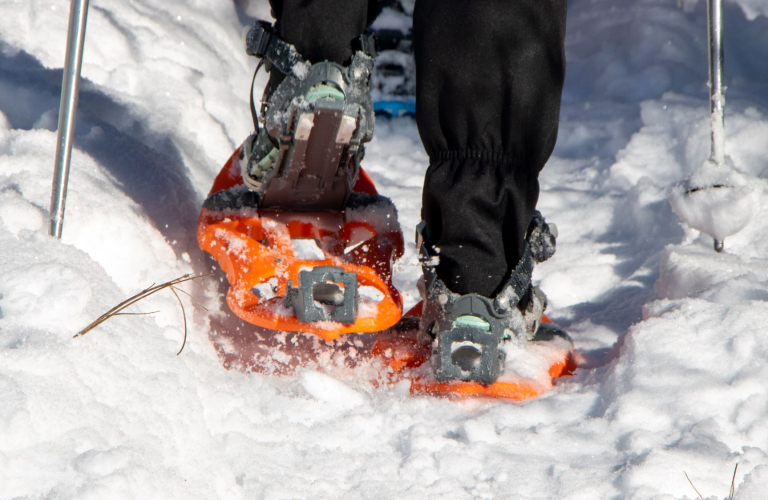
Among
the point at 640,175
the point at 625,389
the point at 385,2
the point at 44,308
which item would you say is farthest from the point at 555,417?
the point at 385,2

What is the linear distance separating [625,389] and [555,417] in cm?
14

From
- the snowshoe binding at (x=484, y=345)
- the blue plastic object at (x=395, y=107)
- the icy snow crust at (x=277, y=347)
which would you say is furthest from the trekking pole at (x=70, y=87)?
the blue plastic object at (x=395, y=107)

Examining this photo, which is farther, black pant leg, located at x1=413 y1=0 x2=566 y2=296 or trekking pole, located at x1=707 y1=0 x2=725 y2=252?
trekking pole, located at x1=707 y1=0 x2=725 y2=252

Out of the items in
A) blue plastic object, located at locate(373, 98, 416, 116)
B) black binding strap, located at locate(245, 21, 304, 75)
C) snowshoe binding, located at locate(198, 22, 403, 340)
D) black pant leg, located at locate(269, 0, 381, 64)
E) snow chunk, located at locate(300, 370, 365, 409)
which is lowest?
snow chunk, located at locate(300, 370, 365, 409)

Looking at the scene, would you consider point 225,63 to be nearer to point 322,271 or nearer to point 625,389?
point 322,271

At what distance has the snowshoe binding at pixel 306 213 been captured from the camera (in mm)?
1496

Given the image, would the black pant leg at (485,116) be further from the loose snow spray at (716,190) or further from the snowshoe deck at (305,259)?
A: the loose snow spray at (716,190)

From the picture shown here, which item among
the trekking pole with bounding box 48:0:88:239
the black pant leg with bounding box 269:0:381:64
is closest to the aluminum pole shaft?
the black pant leg with bounding box 269:0:381:64

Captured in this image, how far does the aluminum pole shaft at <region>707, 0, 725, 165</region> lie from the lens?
6.55ft

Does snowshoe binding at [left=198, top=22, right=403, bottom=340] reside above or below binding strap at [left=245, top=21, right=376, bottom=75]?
below

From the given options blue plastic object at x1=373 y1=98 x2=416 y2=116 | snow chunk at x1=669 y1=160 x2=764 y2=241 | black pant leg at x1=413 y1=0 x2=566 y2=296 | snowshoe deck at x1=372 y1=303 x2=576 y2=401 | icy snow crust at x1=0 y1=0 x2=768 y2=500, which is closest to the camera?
icy snow crust at x1=0 y1=0 x2=768 y2=500

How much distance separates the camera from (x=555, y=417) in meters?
1.36

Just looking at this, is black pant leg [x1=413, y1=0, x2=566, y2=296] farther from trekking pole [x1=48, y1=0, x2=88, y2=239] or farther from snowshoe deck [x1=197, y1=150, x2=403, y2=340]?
trekking pole [x1=48, y1=0, x2=88, y2=239]

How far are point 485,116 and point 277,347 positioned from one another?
71 cm
